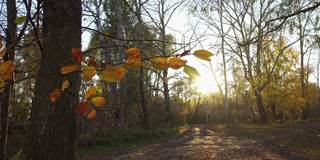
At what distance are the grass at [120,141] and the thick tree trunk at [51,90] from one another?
38.4 ft

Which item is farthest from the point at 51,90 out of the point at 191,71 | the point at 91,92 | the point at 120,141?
the point at 120,141

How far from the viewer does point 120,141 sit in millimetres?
17266

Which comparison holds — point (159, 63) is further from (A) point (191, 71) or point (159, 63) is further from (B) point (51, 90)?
(B) point (51, 90)

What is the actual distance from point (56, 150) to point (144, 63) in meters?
0.69

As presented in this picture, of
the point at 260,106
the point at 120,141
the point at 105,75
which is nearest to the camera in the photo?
the point at 105,75

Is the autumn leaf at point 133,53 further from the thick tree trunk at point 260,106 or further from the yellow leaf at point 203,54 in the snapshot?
the thick tree trunk at point 260,106

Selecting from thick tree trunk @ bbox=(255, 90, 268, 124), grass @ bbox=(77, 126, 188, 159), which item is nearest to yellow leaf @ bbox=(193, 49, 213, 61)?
grass @ bbox=(77, 126, 188, 159)

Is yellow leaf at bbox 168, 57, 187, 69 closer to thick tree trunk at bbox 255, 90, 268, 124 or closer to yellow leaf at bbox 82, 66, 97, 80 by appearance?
yellow leaf at bbox 82, 66, 97, 80

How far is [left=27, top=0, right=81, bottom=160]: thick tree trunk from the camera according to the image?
1542 millimetres

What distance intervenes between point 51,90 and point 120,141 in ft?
52.4

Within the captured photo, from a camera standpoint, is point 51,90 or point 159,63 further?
point 51,90

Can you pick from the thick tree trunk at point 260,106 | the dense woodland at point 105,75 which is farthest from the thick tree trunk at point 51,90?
the thick tree trunk at point 260,106

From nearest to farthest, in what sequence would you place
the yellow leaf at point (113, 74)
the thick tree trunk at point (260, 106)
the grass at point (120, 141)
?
the yellow leaf at point (113, 74) → the grass at point (120, 141) → the thick tree trunk at point (260, 106)

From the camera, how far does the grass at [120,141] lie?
48.4ft
